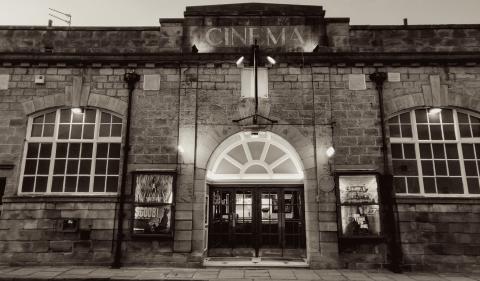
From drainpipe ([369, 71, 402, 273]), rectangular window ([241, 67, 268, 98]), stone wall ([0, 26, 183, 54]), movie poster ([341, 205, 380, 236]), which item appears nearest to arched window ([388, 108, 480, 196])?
drainpipe ([369, 71, 402, 273])

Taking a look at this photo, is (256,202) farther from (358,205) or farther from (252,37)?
(252,37)

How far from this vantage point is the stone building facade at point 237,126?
9016 millimetres

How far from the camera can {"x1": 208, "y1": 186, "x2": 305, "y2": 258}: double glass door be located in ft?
35.2

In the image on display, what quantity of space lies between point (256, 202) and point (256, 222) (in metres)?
0.64

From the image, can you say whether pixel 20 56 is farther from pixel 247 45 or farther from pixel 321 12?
pixel 321 12

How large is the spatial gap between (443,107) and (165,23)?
8793 mm

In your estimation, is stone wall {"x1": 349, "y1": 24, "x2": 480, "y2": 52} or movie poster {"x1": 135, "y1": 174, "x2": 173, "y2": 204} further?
stone wall {"x1": 349, "y1": 24, "x2": 480, "y2": 52}

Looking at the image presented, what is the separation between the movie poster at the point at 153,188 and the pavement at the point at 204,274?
1790 mm

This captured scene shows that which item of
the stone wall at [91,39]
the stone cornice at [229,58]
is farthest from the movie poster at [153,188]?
the stone wall at [91,39]

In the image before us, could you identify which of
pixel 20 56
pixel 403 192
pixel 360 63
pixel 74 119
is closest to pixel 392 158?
pixel 403 192

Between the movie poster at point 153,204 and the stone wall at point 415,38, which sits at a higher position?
the stone wall at point 415,38

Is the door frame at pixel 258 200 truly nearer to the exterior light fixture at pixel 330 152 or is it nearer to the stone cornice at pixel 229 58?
the exterior light fixture at pixel 330 152

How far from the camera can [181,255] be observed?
29.2ft

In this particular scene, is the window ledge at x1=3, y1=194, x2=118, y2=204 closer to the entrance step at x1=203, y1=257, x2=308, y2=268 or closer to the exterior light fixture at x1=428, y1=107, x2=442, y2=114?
the entrance step at x1=203, y1=257, x2=308, y2=268
